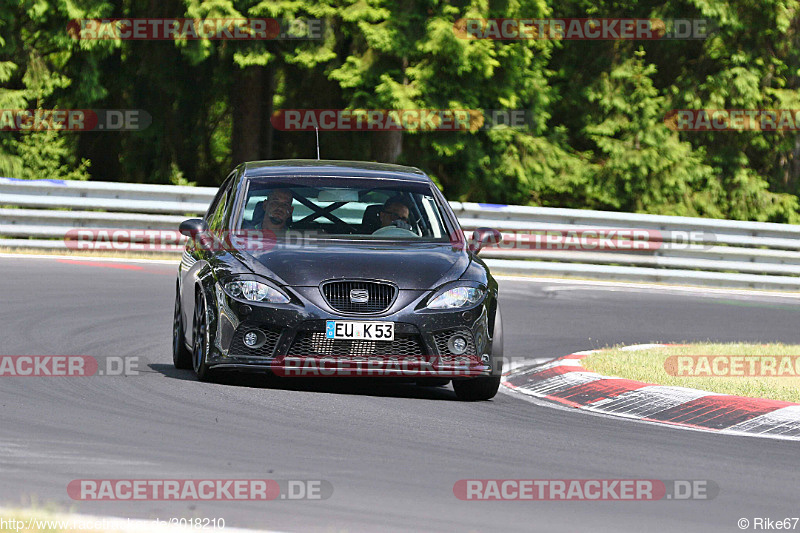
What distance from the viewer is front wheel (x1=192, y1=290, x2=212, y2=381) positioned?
926 cm

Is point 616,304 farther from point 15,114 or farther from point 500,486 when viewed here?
point 15,114

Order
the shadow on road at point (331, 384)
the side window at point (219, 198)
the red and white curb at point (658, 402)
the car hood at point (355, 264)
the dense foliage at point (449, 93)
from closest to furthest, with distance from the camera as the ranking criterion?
1. the red and white curb at point (658, 402)
2. the car hood at point (355, 264)
3. the shadow on road at point (331, 384)
4. the side window at point (219, 198)
5. the dense foliage at point (449, 93)

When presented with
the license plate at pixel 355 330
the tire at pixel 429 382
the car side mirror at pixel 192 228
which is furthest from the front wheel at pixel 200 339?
the tire at pixel 429 382

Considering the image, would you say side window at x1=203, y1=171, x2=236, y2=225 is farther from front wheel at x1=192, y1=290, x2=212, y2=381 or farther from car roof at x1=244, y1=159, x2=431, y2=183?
front wheel at x1=192, y1=290, x2=212, y2=381

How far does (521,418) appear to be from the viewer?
8.59 meters

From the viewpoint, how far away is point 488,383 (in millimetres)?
9383

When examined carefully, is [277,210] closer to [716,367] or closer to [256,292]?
Result: [256,292]

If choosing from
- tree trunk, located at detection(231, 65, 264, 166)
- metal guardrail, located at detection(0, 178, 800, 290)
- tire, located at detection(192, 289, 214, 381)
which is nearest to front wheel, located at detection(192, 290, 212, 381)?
tire, located at detection(192, 289, 214, 381)

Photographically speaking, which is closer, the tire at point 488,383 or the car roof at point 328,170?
the tire at point 488,383

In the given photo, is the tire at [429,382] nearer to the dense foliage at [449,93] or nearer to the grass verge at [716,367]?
the grass verge at [716,367]

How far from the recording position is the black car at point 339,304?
29.0 feet

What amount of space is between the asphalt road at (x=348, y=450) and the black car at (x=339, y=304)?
24cm

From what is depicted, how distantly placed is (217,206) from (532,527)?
5.80m

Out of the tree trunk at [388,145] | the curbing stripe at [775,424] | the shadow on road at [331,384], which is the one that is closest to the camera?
the curbing stripe at [775,424]
